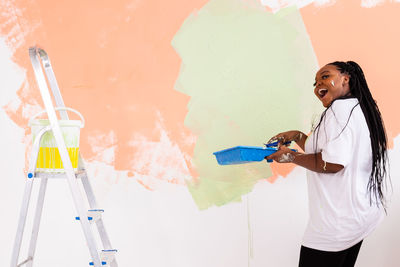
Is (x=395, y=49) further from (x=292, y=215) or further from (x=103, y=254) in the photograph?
(x=103, y=254)

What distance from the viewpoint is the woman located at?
1.41 meters

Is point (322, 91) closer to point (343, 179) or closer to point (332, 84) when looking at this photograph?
point (332, 84)

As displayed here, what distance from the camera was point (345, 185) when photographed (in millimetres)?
1424

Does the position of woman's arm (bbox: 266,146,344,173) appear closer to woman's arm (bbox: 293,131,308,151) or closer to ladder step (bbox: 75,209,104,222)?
woman's arm (bbox: 293,131,308,151)

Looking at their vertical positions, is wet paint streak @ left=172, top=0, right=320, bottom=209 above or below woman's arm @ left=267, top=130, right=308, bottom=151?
above

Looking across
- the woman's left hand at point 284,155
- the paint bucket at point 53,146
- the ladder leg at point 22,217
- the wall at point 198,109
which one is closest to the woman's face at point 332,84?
the woman's left hand at point 284,155

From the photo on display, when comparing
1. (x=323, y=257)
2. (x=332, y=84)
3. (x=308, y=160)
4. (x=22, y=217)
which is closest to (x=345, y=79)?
(x=332, y=84)

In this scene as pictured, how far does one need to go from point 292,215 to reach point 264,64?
0.74 m

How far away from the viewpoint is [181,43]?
2096mm

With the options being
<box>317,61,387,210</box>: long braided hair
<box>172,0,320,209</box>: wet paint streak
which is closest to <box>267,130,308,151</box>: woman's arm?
<box>172,0,320,209</box>: wet paint streak

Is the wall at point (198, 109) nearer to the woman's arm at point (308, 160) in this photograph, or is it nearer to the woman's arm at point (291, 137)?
the woman's arm at point (291, 137)

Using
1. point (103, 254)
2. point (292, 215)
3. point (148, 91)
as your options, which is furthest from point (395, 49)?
point (103, 254)

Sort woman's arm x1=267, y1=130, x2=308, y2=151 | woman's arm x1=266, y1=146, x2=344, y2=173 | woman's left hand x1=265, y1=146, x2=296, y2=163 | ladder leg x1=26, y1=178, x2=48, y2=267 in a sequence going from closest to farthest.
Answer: woman's arm x1=266, y1=146, x2=344, y2=173, woman's left hand x1=265, y1=146, x2=296, y2=163, ladder leg x1=26, y1=178, x2=48, y2=267, woman's arm x1=267, y1=130, x2=308, y2=151

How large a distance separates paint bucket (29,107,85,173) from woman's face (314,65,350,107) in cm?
91
